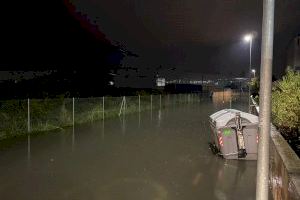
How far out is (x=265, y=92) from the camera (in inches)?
198

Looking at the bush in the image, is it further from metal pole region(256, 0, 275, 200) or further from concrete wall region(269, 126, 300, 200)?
metal pole region(256, 0, 275, 200)

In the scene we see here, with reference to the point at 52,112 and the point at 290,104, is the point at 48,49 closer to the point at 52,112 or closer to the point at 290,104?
the point at 52,112

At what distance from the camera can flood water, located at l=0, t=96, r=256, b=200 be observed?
7.46 metres

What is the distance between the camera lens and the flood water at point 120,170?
7461 millimetres

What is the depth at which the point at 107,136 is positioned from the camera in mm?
Answer: 15922

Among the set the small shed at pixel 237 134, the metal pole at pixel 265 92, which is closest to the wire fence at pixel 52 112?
the small shed at pixel 237 134

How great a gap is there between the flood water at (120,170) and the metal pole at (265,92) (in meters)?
2.49

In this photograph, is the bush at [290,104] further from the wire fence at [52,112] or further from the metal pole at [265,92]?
the wire fence at [52,112]

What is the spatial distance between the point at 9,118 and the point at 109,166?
6581 mm

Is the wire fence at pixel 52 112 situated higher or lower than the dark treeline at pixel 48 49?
lower

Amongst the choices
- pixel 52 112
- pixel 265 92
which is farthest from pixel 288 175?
pixel 52 112

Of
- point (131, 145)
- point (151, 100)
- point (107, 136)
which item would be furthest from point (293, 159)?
point (151, 100)

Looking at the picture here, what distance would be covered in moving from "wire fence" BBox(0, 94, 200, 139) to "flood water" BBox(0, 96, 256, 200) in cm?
118

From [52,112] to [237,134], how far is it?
10.5 meters
